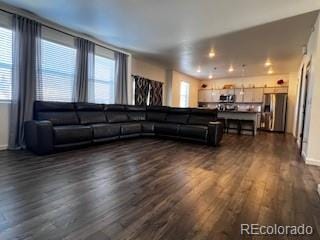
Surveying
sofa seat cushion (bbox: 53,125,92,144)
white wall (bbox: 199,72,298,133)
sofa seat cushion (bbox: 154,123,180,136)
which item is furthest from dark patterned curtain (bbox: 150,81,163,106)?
sofa seat cushion (bbox: 53,125,92,144)

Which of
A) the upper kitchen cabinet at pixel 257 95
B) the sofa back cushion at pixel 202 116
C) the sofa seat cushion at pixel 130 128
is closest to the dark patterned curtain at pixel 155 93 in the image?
the sofa seat cushion at pixel 130 128

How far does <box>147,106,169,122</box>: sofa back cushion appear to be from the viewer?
245 inches

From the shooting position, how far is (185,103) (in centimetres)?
1060

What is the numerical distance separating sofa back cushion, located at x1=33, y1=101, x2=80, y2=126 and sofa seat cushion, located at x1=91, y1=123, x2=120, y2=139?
1.60 feet

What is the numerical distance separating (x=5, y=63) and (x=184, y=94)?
7.98m

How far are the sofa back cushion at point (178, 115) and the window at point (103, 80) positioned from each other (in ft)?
6.28

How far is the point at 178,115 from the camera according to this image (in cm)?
602

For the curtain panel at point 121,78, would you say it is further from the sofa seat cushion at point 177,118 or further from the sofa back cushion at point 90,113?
the sofa seat cushion at point 177,118

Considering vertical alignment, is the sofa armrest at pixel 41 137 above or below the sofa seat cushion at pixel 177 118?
below

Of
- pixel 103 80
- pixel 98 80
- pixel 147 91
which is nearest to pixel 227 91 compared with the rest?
pixel 147 91

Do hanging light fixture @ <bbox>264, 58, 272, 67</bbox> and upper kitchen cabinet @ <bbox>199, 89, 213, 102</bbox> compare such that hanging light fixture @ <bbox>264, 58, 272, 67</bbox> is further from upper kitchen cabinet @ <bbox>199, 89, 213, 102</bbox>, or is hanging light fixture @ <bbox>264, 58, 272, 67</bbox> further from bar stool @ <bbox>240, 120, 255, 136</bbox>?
upper kitchen cabinet @ <bbox>199, 89, 213, 102</bbox>

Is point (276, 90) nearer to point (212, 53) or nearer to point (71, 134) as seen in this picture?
point (212, 53)

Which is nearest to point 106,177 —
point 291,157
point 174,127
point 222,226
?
point 222,226

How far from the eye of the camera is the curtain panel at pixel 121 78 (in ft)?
20.6
